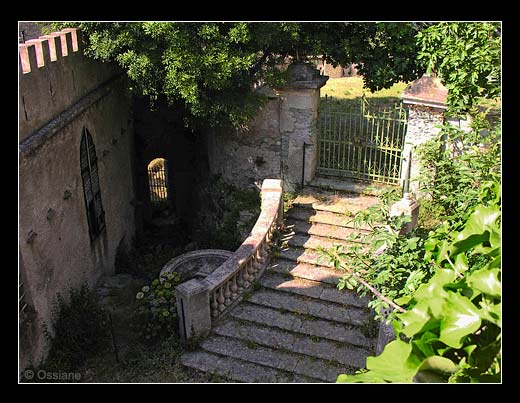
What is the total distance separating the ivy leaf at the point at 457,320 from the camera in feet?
10.6

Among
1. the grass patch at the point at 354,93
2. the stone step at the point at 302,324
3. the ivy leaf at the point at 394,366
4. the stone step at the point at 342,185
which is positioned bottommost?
the stone step at the point at 302,324

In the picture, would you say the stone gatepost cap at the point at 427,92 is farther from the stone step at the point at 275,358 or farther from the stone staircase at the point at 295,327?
the stone step at the point at 275,358

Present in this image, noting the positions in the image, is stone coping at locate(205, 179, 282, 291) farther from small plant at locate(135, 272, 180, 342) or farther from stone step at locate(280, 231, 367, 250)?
small plant at locate(135, 272, 180, 342)

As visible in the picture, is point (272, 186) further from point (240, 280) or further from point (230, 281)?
point (230, 281)

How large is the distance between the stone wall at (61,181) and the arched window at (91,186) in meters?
0.19

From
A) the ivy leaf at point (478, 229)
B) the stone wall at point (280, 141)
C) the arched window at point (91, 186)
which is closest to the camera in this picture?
the ivy leaf at point (478, 229)

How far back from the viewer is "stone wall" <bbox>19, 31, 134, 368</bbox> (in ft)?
29.4

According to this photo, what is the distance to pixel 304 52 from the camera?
12.1 meters

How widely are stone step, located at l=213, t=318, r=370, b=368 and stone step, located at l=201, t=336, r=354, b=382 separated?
0.27 ft

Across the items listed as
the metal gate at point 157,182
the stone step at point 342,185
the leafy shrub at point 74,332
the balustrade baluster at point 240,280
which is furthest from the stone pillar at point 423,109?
the metal gate at point 157,182

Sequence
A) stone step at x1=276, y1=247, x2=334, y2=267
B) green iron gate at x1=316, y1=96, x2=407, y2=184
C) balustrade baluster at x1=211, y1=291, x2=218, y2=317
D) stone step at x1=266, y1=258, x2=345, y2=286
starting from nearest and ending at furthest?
balustrade baluster at x1=211, y1=291, x2=218, y2=317 < stone step at x1=266, y1=258, x2=345, y2=286 < stone step at x1=276, y1=247, x2=334, y2=267 < green iron gate at x1=316, y1=96, x2=407, y2=184

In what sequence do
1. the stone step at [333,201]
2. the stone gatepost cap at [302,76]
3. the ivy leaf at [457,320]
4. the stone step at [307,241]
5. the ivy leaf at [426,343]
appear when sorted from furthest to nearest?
1. the stone gatepost cap at [302,76]
2. the stone step at [333,201]
3. the stone step at [307,241]
4. the ivy leaf at [426,343]
5. the ivy leaf at [457,320]

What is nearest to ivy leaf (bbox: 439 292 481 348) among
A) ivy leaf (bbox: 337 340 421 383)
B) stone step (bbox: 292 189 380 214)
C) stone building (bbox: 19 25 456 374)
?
ivy leaf (bbox: 337 340 421 383)

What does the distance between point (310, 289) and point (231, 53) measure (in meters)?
4.55
